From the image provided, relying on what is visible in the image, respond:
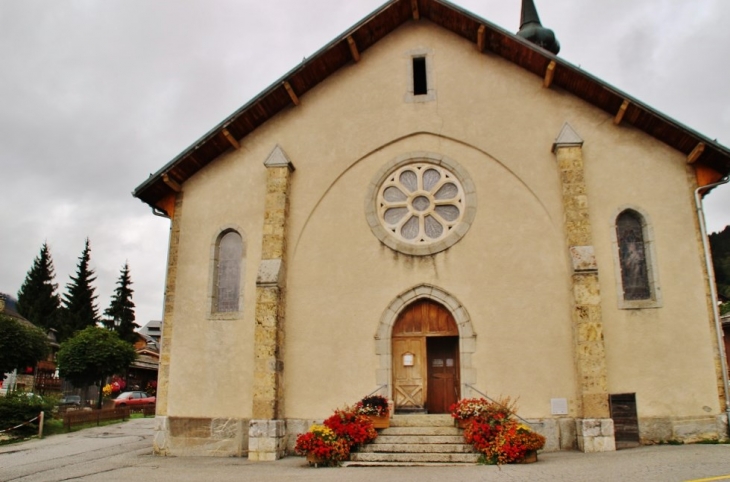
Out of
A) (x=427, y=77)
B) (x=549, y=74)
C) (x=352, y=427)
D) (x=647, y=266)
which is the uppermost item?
(x=427, y=77)

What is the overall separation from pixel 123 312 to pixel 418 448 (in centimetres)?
5067

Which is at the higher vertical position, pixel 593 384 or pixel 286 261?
pixel 286 261

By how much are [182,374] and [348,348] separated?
382 cm

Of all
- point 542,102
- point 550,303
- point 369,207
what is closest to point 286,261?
point 369,207

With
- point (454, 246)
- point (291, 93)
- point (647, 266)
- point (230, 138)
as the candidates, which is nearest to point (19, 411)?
point (230, 138)

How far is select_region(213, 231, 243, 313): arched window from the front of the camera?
549 inches

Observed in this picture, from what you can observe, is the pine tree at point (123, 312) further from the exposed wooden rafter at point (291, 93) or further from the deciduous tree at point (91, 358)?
the exposed wooden rafter at point (291, 93)

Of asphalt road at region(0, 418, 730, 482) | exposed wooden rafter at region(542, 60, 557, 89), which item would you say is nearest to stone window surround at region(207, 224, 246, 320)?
asphalt road at region(0, 418, 730, 482)

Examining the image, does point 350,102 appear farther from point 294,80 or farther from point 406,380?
point 406,380

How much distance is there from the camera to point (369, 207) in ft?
45.9

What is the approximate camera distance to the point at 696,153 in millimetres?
12742

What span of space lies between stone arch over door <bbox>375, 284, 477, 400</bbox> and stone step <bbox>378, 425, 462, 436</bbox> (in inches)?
36.0

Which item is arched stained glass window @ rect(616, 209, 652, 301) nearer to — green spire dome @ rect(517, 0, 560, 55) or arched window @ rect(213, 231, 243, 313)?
arched window @ rect(213, 231, 243, 313)

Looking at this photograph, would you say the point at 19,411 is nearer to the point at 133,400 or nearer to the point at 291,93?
the point at 291,93
